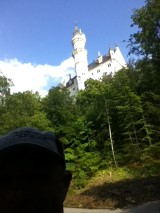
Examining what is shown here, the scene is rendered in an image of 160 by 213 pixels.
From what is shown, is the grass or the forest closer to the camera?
the grass

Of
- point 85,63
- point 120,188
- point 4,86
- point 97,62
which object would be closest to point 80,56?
point 85,63

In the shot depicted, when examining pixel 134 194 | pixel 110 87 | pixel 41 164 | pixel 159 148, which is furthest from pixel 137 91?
pixel 41 164

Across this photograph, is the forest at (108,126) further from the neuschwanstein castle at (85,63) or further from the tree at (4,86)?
the neuschwanstein castle at (85,63)

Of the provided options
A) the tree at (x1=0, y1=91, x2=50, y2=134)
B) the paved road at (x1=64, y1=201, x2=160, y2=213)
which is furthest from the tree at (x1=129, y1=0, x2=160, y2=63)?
the tree at (x1=0, y1=91, x2=50, y2=134)

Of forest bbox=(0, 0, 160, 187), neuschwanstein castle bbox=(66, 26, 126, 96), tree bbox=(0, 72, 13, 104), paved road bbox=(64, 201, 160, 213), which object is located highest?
neuschwanstein castle bbox=(66, 26, 126, 96)

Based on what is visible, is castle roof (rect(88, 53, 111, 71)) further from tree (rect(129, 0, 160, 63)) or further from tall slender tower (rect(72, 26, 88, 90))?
tree (rect(129, 0, 160, 63))

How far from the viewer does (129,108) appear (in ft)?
109

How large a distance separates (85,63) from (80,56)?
1.87 meters

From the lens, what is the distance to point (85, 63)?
8362cm

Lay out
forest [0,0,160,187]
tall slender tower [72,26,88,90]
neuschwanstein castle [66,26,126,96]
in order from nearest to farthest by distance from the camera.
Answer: forest [0,0,160,187] < neuschwanstein castle [66,26,126,96] < tall slender tower [72,26,88,90]

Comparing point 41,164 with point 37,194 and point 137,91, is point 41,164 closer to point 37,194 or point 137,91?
point 37,194

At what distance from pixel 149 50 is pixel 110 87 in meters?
18.3

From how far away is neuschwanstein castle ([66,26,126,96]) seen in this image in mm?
79938

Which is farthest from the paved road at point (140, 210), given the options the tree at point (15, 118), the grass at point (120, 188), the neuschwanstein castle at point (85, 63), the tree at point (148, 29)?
the neuschwanstein castle at point (85, 63)
